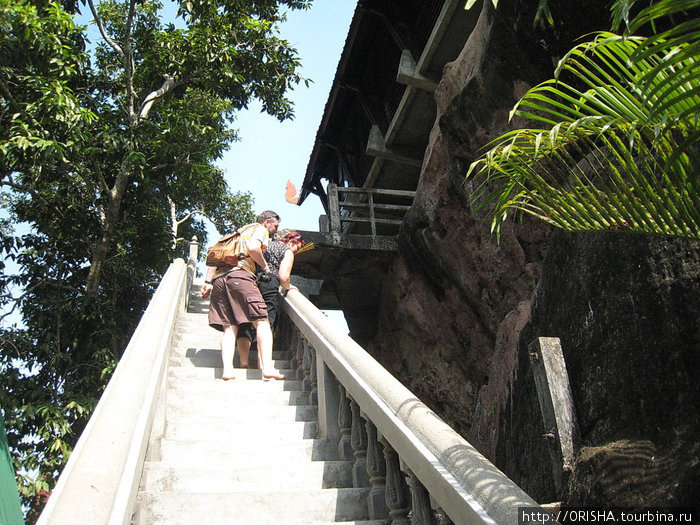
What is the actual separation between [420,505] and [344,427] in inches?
47.9

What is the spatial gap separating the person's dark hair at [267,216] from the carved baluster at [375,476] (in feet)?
10.2

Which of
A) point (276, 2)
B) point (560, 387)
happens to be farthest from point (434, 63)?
point (560, 387)

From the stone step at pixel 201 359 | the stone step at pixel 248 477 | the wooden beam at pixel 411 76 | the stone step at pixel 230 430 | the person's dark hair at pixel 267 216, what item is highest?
the wooden beam at pixel 411 76

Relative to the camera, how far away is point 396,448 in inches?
110

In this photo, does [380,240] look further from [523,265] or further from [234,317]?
[234,317]

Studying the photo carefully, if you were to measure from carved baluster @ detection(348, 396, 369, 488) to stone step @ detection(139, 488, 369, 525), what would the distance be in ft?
0.70

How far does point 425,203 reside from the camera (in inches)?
351

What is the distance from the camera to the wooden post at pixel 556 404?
8.79 ft

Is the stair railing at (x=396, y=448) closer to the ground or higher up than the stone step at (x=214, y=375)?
Answer: closer to the ground

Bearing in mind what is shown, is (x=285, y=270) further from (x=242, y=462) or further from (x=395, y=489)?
(x=395, y=489)

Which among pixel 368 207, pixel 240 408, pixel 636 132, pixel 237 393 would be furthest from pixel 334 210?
pixel 636 132

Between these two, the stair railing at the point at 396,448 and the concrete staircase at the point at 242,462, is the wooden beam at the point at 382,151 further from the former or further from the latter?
the stair railing at the point at 396,448

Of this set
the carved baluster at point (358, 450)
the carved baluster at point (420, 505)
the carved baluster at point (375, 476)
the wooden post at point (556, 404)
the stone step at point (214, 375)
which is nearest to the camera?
the carved baluster at point (420, 505)

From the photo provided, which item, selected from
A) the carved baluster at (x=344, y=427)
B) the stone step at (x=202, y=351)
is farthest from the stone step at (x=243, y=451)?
the stone step at (x=202, y=351)
